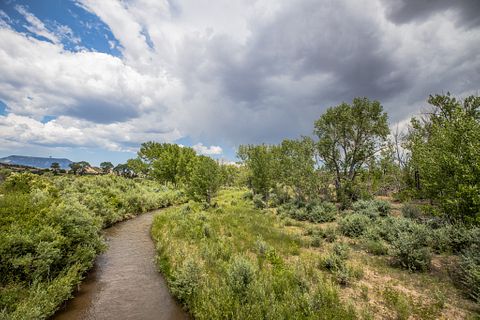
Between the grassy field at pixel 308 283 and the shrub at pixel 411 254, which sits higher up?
the shrub at pixel 411 254

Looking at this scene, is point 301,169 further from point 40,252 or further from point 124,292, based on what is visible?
point 40,252

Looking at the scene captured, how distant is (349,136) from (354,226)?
1732cm

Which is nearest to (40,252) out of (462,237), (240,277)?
(240,277)

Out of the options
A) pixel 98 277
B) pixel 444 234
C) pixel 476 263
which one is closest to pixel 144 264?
pixel 98 277

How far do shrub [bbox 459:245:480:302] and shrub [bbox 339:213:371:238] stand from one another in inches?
290

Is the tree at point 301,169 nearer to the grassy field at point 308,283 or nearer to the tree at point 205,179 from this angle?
the tree at point 205,179

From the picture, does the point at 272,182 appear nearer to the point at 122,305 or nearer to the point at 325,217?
the point at 325,217

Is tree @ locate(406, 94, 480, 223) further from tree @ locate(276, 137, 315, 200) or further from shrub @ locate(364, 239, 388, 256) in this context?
tree @ locate(276, 137, 315, 200)

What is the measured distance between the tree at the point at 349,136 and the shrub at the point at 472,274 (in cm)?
1991

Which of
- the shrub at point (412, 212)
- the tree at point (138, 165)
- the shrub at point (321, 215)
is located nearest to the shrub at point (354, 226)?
the shrub at point (321, 215)

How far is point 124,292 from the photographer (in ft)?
34.2

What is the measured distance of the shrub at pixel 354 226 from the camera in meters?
17.0

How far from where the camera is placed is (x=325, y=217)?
23266mm

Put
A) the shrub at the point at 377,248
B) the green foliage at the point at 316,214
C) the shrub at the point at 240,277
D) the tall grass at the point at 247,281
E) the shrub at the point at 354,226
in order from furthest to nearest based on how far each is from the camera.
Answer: the green foliage at the point at 316,214
the shrub at the point at 354,226
the shrub at the point at 377,248
the shrub at the point at 240,277
the tall grass at the point at 247,281
